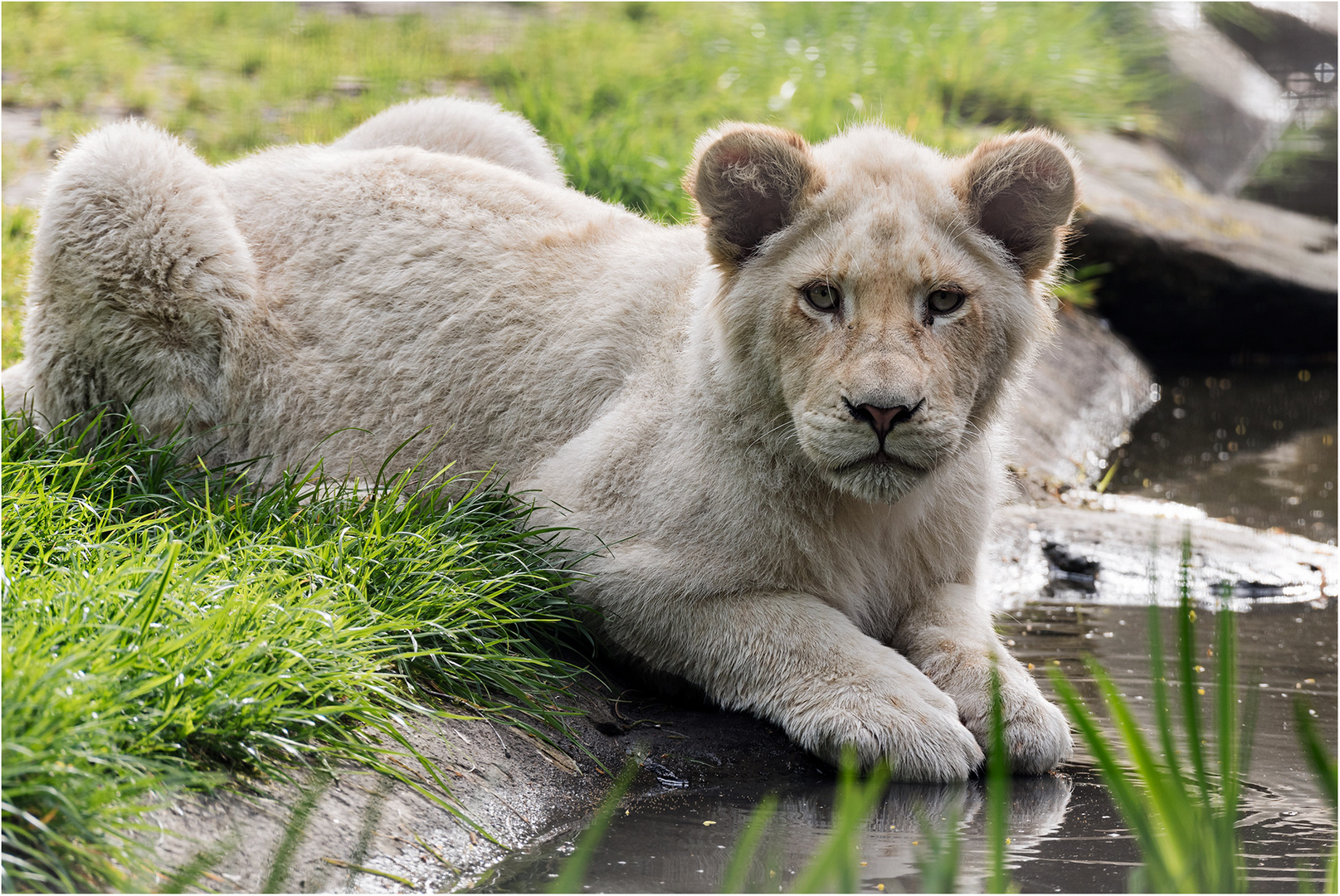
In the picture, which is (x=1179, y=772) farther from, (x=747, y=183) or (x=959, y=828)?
(x=747, y=183)

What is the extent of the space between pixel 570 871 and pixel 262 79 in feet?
38.2

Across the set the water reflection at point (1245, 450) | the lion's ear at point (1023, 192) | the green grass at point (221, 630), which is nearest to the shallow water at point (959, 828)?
the green grass at point (221, 630)

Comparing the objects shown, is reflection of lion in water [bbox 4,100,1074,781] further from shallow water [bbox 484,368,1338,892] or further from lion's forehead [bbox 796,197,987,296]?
shallow water [bbox 484,368,1338,892]

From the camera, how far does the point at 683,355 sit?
469 cm

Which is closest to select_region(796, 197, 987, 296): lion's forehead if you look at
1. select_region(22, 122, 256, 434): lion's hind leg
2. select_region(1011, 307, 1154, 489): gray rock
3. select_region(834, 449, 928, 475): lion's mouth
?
select_region(834, 449, 928, 475): lion's mouth

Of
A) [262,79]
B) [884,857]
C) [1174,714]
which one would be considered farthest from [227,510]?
[262,79]

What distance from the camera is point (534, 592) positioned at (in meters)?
4.48

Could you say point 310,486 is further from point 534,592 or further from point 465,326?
point 534,592

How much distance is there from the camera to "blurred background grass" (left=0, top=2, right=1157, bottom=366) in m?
10.2

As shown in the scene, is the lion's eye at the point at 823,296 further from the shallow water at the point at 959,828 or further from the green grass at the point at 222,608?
the shallow water at the point at 959,828

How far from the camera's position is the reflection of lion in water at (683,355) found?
13.0ft

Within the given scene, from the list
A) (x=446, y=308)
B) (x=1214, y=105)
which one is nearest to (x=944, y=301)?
(x=446, y=308)

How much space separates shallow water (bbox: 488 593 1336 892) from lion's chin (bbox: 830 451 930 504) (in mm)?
870

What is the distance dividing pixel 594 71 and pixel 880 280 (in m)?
8.57
